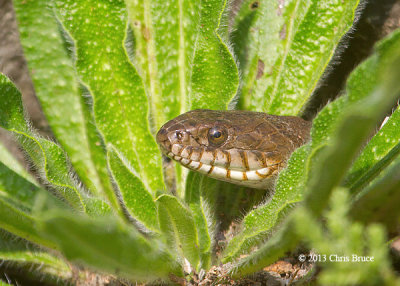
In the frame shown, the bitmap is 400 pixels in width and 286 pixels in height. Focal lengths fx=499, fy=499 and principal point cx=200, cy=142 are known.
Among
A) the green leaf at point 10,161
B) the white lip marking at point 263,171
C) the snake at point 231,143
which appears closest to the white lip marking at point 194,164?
the snake at point 231,143

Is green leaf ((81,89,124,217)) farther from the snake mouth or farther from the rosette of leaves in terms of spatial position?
the snake mouth

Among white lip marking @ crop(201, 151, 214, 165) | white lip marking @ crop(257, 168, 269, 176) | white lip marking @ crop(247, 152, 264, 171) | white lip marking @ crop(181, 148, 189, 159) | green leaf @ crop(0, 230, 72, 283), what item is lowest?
green leaf @ crop(0, 230, 72, 283)

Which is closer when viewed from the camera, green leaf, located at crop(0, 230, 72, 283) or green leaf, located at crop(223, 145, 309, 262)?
green leaf, located at crop(223, 145, 309, 262)

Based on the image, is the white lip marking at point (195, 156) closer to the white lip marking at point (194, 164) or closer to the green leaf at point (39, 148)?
the white lip marking at point (194, 164)

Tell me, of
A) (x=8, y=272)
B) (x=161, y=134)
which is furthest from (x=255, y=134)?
(x=8, y=272)

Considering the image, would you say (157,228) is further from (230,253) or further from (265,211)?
(265,211)

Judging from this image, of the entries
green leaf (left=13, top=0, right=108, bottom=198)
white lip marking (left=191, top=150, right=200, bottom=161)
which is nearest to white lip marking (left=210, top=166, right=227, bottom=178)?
white lip marking (left=191, top=150, right=200, bottom=161)

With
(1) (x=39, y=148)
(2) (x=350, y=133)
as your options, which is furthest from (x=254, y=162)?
(2) (x=350, y=133)
